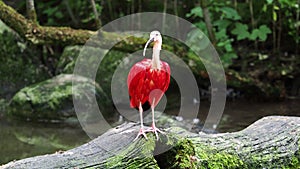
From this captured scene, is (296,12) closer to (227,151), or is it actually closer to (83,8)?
(83,8)

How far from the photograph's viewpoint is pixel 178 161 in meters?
2.79

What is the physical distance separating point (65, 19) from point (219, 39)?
308cm

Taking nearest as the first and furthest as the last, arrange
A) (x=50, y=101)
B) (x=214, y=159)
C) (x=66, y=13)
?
(x=214, y=159)
(x=50, y=101)
(x=66, y=13)

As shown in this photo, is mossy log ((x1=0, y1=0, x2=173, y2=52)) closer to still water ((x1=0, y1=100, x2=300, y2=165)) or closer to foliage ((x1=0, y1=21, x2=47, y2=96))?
still water ((x1=0, y1=100, x2=300, y2=165))

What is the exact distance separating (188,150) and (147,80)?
541 mm

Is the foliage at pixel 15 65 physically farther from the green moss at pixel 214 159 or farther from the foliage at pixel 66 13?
the green moss at pixel 214 159

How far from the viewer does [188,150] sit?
2842 mm

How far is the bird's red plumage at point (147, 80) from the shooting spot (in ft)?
8.37

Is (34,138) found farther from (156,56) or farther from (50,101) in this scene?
(156,56)

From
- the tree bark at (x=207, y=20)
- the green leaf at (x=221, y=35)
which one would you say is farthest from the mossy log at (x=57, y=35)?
the green leaf at (x=221, y=35)

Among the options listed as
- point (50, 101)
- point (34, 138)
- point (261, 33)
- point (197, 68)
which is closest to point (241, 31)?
point (261, 33)

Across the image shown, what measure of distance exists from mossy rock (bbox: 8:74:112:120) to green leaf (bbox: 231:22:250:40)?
2.00 meters

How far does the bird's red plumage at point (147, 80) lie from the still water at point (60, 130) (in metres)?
2.41

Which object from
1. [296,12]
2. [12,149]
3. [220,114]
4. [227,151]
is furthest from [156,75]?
[296,12]
